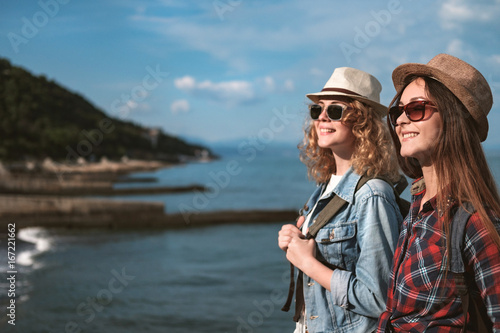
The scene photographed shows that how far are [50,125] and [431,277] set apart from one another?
70.3m

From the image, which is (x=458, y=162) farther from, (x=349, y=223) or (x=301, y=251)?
(x=301, y=251)

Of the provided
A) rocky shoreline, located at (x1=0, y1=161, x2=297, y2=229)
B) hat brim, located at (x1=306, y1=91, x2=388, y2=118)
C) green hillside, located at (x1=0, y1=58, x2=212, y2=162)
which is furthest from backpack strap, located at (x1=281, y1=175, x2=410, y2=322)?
green hillside, located at (x1=0, y1=58, x2=212, y2=162)

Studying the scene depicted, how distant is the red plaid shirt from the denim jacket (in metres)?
0.25

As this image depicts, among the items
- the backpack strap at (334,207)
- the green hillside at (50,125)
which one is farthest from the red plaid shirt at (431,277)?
the green hillside at (50,125)

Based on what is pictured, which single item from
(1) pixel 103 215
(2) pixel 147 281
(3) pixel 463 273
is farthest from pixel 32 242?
(3) pixel 463 273

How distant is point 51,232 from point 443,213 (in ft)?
66.3

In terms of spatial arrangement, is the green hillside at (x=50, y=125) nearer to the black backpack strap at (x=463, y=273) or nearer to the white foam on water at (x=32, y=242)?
the white foam on water at (x=32, y=242)

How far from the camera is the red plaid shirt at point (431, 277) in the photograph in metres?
1.37

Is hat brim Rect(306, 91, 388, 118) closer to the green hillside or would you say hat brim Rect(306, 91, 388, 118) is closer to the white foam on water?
the white foam on water

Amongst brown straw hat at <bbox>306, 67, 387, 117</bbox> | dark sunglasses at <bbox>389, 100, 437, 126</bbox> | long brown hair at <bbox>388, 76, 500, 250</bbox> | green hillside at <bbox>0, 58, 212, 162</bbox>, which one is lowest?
long brown hair at <bbox>388, 76, 500, 250</bbox>

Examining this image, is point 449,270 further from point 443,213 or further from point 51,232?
point 51,232

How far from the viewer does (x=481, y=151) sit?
59.2 inches

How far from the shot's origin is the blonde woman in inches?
75.9

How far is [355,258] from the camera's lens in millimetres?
2051
